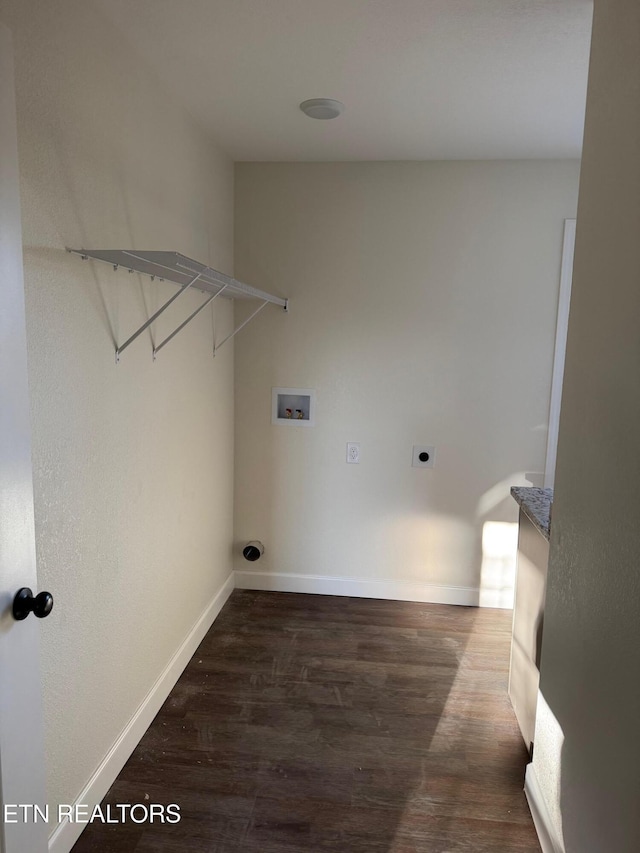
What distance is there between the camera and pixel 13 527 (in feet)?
4.15

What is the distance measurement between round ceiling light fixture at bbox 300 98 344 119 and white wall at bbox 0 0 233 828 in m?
0.52

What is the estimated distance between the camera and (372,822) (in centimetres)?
190

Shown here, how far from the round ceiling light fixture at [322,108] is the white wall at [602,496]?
3.51 ft

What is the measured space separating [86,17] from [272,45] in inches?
22.2

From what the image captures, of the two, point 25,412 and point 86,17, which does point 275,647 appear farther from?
point 86,17

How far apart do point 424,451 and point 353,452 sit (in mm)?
398

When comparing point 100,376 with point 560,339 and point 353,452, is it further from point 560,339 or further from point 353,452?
point 560,339

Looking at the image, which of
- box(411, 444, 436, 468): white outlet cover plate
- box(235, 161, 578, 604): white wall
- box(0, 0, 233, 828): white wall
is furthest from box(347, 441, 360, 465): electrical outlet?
box(0, 0, 233, 828): white wall

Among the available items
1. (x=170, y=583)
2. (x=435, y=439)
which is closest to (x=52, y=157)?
(x=170, y=583)

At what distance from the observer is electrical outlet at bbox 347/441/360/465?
135 inches

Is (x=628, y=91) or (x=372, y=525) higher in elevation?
(x=628, y=91)

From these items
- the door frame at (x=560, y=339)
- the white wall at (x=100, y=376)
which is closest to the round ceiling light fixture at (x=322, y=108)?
the white wall at (x=100, y=376)

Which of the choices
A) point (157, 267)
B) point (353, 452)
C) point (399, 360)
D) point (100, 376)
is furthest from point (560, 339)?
point (100, 376)

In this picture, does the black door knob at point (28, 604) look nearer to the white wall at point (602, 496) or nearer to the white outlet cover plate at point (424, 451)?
the white wall at point (602, 496)
